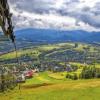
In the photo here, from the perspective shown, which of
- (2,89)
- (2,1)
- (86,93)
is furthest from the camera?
(2,89)

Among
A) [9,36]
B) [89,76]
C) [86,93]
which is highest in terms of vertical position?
[9,36]

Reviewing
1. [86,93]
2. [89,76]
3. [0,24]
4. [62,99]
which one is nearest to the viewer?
[0,24]

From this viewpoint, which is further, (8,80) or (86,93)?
(8,80)

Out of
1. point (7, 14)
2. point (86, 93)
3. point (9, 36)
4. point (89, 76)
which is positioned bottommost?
point (89, 76)

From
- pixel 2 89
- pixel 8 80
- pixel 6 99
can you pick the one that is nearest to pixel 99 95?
pixel 6 99

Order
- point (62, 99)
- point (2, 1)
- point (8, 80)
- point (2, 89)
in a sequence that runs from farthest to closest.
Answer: point (8, 80), point (2, 89), point (62, 99), point (2, 1)

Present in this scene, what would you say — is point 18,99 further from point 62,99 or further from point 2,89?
point 2,89

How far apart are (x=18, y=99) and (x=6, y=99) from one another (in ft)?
10.6

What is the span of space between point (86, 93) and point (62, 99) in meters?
8.74

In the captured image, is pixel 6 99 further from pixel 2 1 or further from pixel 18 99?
pixel 2 1

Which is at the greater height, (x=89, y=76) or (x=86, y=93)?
(x=86, y=93)

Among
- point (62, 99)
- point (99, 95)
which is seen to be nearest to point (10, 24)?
point (62, 99)

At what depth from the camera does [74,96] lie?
65.3m

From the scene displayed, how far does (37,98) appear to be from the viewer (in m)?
65.3
